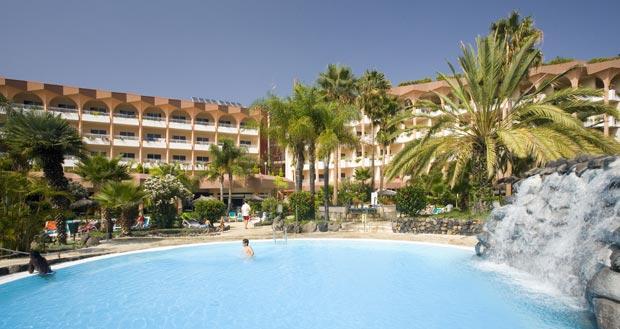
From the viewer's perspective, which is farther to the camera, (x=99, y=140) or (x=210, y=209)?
(x=99, y=140)

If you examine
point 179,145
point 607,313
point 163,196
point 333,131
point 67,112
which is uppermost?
point 67,112

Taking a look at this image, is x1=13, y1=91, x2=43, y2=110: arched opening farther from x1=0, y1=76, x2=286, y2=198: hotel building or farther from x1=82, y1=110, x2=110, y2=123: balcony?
x1=82, y1=110, x2=110, y2=123: balcony

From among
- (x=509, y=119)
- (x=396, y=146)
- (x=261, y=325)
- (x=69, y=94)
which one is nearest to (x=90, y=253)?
(x=261, y=325)

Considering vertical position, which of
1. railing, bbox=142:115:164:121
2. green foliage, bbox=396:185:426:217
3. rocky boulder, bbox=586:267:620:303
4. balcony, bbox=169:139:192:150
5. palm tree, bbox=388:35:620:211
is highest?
railing, bbox=142:115:164:121

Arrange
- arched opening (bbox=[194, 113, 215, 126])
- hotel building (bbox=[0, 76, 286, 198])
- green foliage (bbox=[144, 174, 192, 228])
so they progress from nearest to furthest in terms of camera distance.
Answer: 1. green foliage (bbox=[144, 174, 192, 228])
2. hotel building (bbox=[0, 76, 286, 198])
3. arched opening (bbox=[194, 113, 215, 126])

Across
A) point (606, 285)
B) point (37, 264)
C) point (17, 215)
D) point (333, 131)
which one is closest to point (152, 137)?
point (333, 131)

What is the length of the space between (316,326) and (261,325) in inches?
40.4

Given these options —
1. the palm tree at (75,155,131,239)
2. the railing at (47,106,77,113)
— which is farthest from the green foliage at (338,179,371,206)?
the railing at (47,106,77,113)

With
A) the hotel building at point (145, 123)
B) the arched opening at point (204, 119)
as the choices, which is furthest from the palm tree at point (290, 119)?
the arched opening at point (204, 119)

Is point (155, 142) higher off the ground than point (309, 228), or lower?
higher

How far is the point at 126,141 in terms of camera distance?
47.8 metres

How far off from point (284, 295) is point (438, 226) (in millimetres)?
11011

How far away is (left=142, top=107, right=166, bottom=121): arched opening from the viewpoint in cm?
4981

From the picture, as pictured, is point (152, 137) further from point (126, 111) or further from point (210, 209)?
point (210, 209)
